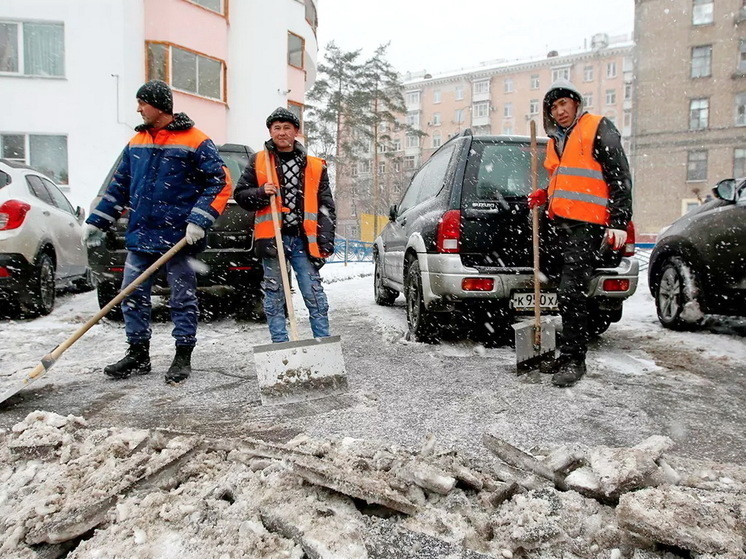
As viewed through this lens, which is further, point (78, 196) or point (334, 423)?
point (78, 196)

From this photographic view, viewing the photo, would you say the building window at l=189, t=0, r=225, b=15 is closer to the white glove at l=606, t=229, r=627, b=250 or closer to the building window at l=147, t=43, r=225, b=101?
the building window at l=147, t=43, r=225, b=101

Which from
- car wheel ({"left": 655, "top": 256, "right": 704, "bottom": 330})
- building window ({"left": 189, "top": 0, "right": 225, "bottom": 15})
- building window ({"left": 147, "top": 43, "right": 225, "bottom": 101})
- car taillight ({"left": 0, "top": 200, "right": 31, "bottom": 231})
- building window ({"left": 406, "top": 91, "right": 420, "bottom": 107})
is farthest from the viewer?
building window ({"left": 406, "top": 91, "right": 420, "bottom": 107})

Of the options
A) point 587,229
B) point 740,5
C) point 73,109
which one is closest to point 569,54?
point 740,5

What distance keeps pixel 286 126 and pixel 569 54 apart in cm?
5861

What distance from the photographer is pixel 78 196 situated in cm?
1559

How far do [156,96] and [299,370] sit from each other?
1.99 metres

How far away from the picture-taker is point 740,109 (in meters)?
32.6

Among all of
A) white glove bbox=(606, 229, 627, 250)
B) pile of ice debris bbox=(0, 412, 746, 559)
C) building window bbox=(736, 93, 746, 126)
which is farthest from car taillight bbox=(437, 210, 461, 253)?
building window bbox=(736, 93, 746, 126)

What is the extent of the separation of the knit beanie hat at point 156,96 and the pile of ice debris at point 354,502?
2190 mm

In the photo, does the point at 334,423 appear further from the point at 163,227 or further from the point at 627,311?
the point at 627,311

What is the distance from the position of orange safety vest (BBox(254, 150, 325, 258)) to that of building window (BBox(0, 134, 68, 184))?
14159 mm

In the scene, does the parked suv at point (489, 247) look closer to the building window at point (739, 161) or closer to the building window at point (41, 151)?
the building window at point (41, 151)

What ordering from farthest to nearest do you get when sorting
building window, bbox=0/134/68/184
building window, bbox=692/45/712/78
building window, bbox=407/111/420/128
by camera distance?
building window, bbox=407/111/420/128
building window, bbox=692/45/712/78
building window, bbox=0/134/68/184

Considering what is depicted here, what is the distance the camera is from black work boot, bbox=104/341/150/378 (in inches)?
151
